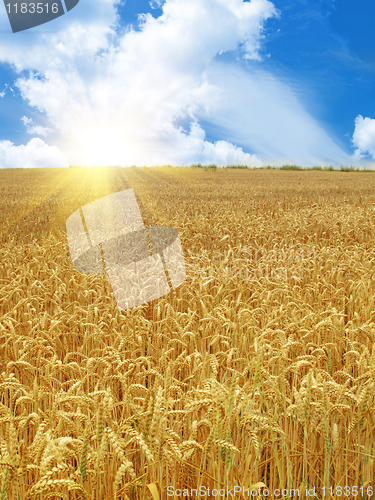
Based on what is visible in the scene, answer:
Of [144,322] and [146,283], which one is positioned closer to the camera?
[144,322]

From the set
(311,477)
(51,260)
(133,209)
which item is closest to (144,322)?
(311,477)

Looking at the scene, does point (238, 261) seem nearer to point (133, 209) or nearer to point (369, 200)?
point (133, 209)

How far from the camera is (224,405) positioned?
1.57m

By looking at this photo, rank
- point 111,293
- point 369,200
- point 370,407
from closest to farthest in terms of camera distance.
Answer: point 370,407
point 111,293
point 369,200

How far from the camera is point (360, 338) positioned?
2852 millimetres

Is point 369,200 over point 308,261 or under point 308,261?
over

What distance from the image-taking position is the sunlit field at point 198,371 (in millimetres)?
1398

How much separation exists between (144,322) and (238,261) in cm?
212

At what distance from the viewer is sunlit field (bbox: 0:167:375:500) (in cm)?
140

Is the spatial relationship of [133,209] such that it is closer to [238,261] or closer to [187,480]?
[238,261]

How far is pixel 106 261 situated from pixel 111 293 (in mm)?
1188

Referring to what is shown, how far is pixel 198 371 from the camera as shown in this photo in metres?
2.35

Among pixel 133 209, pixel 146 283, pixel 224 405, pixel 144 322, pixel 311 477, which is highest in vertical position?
pixel 133 209

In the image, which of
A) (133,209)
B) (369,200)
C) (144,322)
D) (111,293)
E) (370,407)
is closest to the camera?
(370,407)
